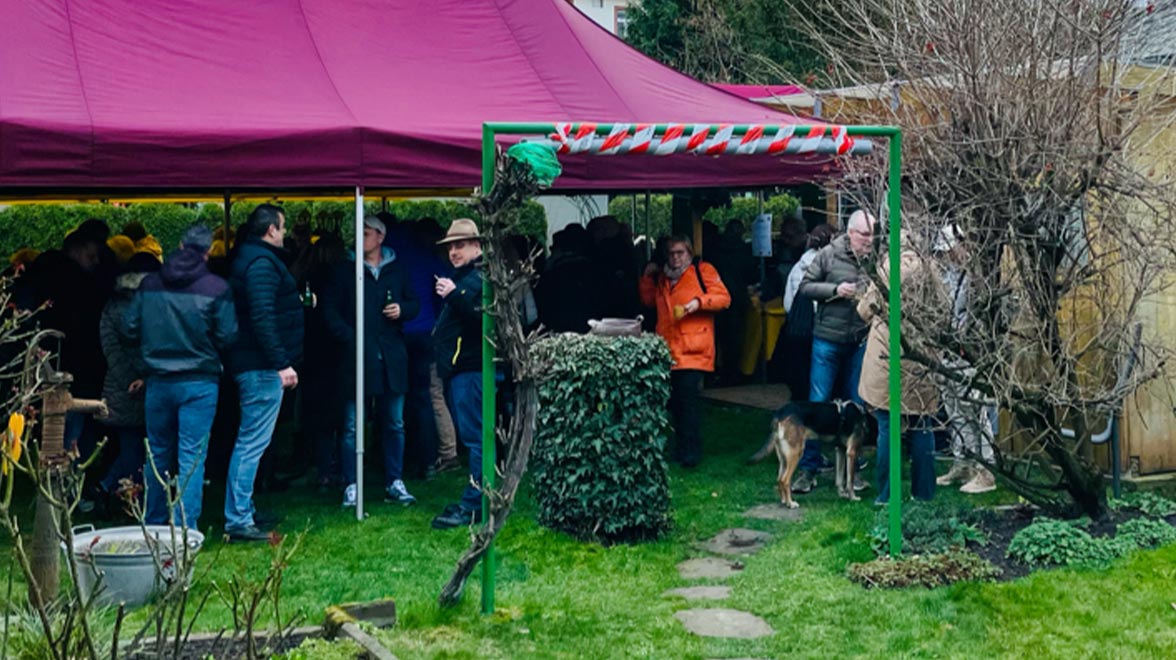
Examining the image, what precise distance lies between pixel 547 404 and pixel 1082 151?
3.04 m

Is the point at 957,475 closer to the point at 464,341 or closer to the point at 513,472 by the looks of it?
the point at 464,341

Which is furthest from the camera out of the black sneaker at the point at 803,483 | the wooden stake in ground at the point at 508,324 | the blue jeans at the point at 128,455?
the black sneaker at the point at 803,483

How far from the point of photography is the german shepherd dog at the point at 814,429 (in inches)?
362

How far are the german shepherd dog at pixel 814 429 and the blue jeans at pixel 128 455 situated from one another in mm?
3791

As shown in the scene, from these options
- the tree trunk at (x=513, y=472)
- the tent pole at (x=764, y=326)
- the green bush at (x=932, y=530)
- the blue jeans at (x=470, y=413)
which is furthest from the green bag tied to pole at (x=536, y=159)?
→ the tent pole at (x=764, y=326)

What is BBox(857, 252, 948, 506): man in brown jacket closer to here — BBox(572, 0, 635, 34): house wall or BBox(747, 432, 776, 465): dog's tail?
BBox(747, 432, 776, 465): dog's tail

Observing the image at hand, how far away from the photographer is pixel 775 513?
9078 mm

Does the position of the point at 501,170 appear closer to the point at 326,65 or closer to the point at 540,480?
the point at 540,480

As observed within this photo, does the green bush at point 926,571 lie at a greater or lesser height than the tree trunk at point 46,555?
lesser

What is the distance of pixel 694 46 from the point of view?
24109 mm

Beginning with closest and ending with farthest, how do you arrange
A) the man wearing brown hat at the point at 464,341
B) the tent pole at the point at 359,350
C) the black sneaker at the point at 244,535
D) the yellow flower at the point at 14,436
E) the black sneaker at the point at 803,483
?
the yellow flower at the point at 14,436 < the black sneaker at the point at 244,535 < the man wearing brown hat at the point at 464,341 < the tent pole at the point at 359,350 < the black sneaker at the point at 803,483

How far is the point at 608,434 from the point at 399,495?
1979 millimetres

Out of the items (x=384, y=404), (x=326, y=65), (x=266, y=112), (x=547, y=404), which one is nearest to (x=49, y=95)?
(x=266, y=112)

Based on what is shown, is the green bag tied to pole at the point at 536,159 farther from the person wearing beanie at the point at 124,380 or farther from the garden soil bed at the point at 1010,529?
the person wearing beanie at the point at 124,380
